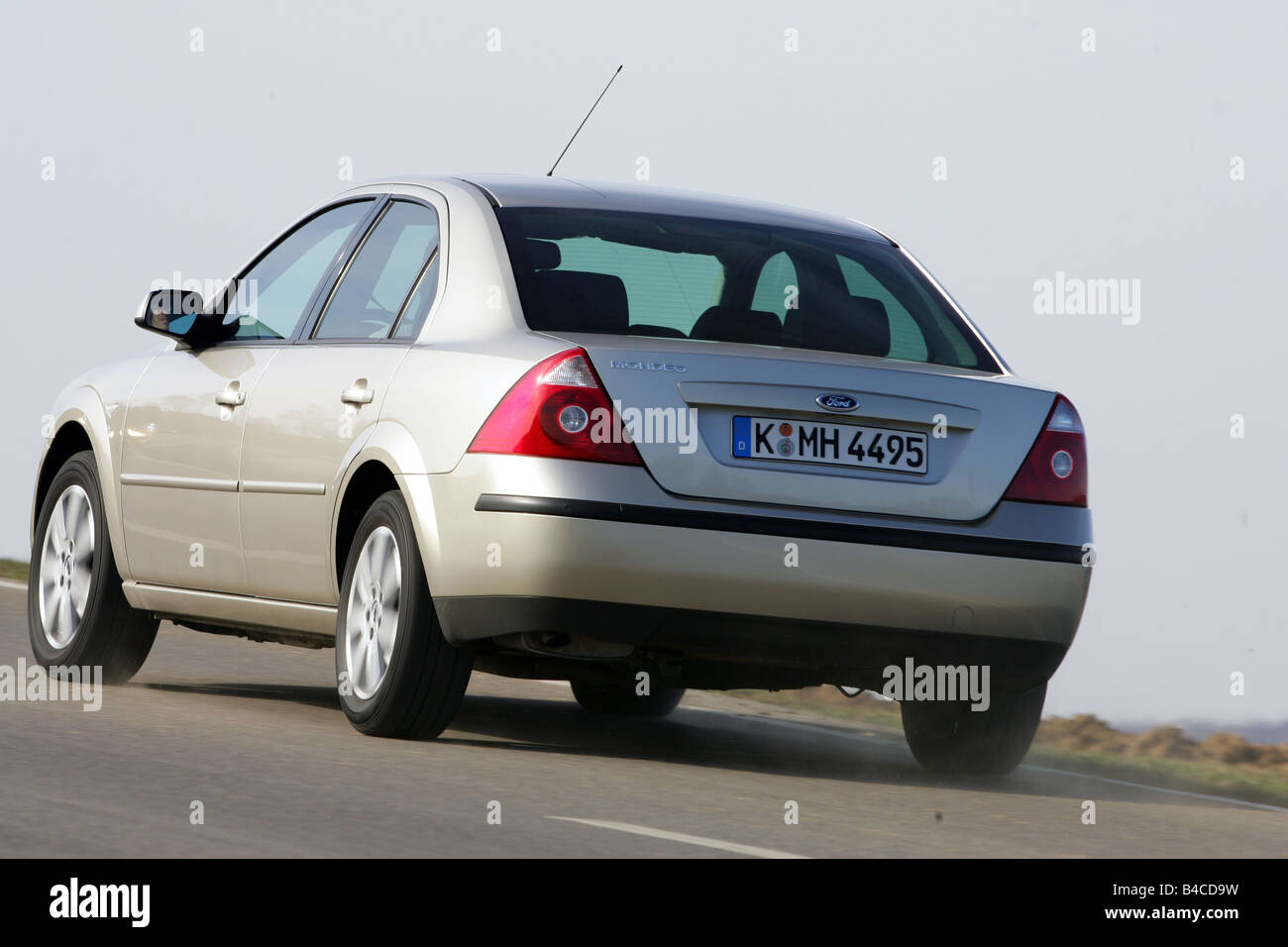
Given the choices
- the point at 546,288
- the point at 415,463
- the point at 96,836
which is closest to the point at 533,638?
the point at 415,463

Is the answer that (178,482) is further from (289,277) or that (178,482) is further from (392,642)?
(392,642)

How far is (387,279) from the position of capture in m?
8.39

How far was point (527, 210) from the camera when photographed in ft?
26.7

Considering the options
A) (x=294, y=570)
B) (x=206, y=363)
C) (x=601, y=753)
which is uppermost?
(x=206, y=363)

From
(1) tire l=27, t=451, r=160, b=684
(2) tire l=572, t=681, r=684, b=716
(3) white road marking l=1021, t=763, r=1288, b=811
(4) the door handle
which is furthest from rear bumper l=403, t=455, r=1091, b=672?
(2) tire l=572, t=681, r=684, b=716

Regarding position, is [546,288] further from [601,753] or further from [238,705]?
[238,705]

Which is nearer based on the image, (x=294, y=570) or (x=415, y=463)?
(x=415, y=463)

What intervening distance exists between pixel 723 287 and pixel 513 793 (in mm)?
2015

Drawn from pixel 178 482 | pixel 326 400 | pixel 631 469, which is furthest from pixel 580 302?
pixel 178 482

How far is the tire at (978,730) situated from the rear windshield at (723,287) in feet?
3.79

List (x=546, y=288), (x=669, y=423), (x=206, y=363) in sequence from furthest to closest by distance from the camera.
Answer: (x=206, y=363) < (x=546, y=288) < (x=669, y=423)
